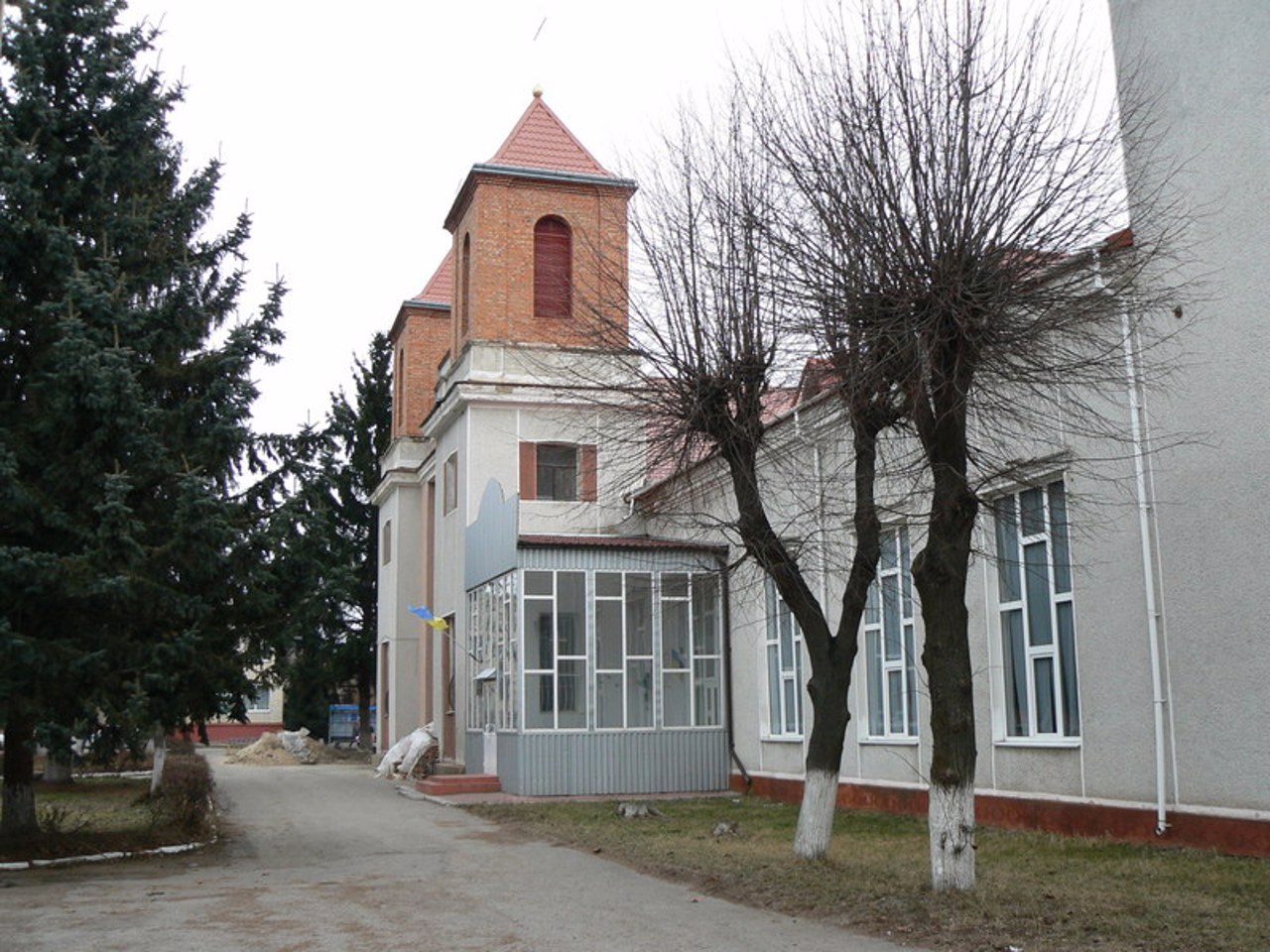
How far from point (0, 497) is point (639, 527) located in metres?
15.1

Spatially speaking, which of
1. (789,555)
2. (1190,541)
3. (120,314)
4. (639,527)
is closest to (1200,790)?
(1190,541)

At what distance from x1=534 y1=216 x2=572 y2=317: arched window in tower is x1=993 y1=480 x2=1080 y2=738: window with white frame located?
1454 centimetres

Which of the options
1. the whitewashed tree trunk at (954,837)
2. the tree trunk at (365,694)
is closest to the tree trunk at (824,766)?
the whitewashed tree trunk at (954,837)

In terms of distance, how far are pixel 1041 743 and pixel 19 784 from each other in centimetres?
1199

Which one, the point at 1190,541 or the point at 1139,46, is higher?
the point at 1139,46

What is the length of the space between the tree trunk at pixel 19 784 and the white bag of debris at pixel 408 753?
45.8 ft

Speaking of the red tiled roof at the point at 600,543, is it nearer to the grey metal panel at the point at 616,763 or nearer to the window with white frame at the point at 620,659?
the window with white frame at the point at 620,659

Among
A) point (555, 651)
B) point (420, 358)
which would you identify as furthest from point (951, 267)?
point (420, 358)

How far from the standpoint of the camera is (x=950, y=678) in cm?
1010

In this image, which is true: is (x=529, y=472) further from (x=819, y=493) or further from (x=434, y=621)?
(x=819, y=493)

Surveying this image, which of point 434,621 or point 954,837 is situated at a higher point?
point 434,621

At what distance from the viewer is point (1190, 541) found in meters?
12.2

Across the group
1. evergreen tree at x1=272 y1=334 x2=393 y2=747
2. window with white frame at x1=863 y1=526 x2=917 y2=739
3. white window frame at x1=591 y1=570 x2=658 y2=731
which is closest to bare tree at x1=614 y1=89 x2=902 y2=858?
window with white frame at x1=863 y1=526 x2=917 y2=739

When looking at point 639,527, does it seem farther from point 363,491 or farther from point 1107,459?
point 363,491
